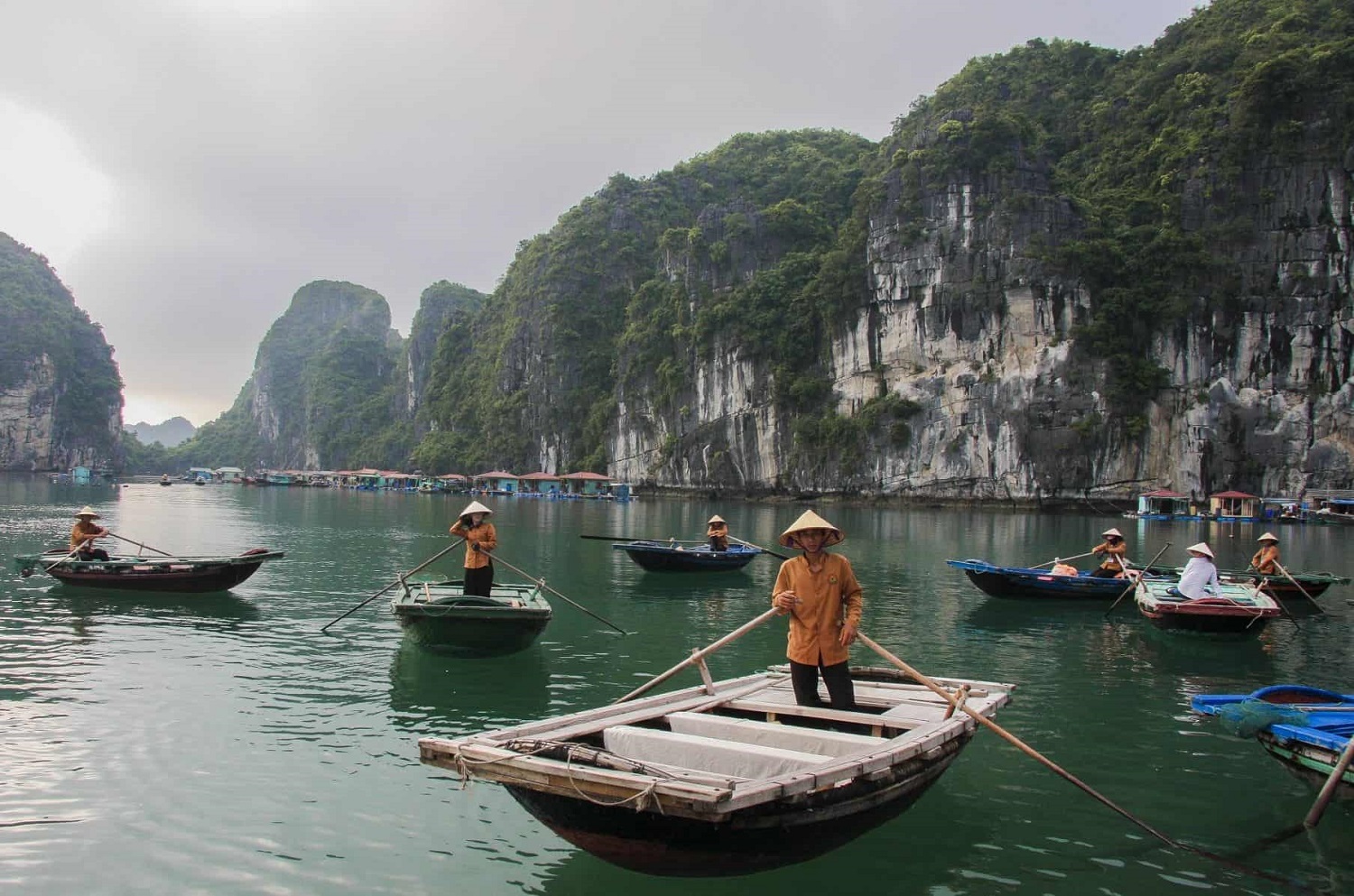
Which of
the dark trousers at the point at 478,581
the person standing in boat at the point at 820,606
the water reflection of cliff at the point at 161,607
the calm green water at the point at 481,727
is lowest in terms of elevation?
the calm green water at the point at 481,727

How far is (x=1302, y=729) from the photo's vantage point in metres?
6.41

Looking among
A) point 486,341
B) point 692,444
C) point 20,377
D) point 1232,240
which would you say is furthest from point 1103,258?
point 20,377

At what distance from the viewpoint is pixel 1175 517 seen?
51000mm

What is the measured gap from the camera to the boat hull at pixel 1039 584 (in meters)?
16.9

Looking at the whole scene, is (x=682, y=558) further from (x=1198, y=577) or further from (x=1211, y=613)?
(x=1211, y=613)

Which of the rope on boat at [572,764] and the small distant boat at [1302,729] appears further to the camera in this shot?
the small distant boat at [1302,729]

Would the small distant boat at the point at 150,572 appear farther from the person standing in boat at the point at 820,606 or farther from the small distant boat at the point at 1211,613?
the small distant boat at the point at 1211,613

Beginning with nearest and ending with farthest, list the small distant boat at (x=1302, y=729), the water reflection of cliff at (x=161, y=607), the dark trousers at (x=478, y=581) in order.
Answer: the small distant boat at (x=1302, y=729) → the dark trousers at (x=478, y=581) → the water reflection of cliff at (x=161, y=607)

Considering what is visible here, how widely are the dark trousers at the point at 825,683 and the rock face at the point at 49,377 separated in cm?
13123

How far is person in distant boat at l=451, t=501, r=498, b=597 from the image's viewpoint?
12.0m

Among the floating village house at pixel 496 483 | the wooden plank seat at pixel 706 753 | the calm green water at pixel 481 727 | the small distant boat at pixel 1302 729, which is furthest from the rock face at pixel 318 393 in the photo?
the small distant boat at pixel 1302 729

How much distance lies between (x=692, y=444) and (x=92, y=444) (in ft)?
311

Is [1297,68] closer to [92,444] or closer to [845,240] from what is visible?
[845,240]

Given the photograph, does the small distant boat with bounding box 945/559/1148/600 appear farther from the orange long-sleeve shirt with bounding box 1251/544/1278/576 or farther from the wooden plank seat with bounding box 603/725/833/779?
the wooden plank seat with bounding box 603/725/833/779
